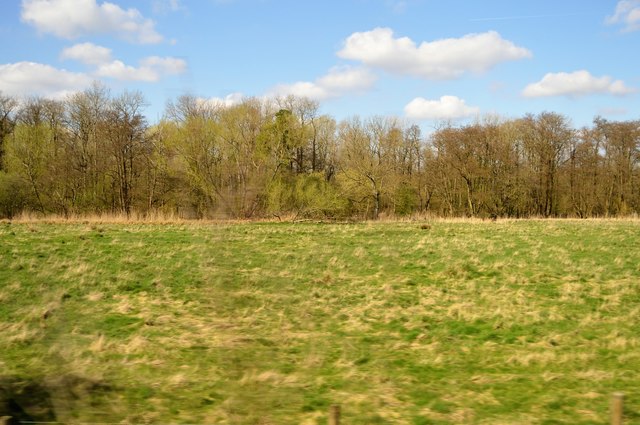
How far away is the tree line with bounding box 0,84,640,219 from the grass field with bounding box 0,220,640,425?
56.7 ft

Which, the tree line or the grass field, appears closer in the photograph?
the grass field

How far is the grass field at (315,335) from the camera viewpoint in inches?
186

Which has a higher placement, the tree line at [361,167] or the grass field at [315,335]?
the tree line at [361,167]

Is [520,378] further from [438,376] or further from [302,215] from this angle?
[302,215]

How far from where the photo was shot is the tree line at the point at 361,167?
125 feet

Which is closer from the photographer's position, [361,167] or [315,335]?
[315,335]

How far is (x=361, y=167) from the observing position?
48.2 metres

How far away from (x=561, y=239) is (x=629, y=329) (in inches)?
497

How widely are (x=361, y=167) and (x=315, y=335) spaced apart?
4137cm

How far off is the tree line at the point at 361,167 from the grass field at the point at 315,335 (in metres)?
17.3

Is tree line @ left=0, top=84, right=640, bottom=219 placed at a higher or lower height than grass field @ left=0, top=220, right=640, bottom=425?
higher

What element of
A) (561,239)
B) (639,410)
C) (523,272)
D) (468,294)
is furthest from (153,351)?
(561,239)

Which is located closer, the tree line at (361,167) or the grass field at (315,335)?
the grass field at (315,335)

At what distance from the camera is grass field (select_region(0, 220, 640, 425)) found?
473cm
